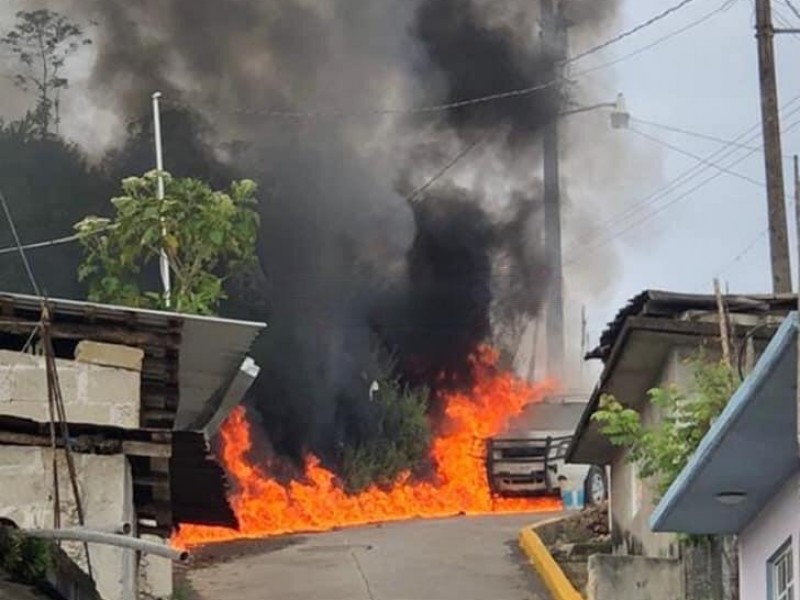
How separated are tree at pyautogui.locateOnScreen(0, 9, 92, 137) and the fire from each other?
799cm

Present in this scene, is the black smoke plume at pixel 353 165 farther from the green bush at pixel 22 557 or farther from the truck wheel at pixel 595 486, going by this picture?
the green bush at pixel 22 557

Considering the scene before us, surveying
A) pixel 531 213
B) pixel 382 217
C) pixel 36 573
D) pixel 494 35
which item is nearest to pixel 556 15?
pixel 494 35

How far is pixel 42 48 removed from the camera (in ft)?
117

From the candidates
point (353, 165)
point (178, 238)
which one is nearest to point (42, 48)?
point (353, 165)

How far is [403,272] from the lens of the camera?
3788 centimetres

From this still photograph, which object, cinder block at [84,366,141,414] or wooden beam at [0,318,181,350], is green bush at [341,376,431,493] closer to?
cinder block at [84,366,141,414]

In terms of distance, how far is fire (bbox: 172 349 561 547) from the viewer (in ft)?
98.0

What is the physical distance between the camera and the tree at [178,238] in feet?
62.0

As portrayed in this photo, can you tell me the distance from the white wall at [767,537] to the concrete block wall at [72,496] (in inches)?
224

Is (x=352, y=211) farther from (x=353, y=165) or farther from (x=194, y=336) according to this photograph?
(x=194, y=336)

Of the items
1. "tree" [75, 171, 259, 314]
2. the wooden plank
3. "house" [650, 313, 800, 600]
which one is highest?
Answer: "tree" [75, 171, 259, 314]

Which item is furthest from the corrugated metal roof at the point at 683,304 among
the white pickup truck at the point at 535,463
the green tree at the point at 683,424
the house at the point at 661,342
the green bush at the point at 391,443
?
the green bush at the point at 391,443

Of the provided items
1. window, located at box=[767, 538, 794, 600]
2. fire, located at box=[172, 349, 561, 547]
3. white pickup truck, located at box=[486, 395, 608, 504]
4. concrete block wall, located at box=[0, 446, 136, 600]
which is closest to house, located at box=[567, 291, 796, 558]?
concrete block wall, located at box=[0, 446, 136, 600]

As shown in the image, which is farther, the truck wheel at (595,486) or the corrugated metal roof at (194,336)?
the truck wheel at (595,486)
